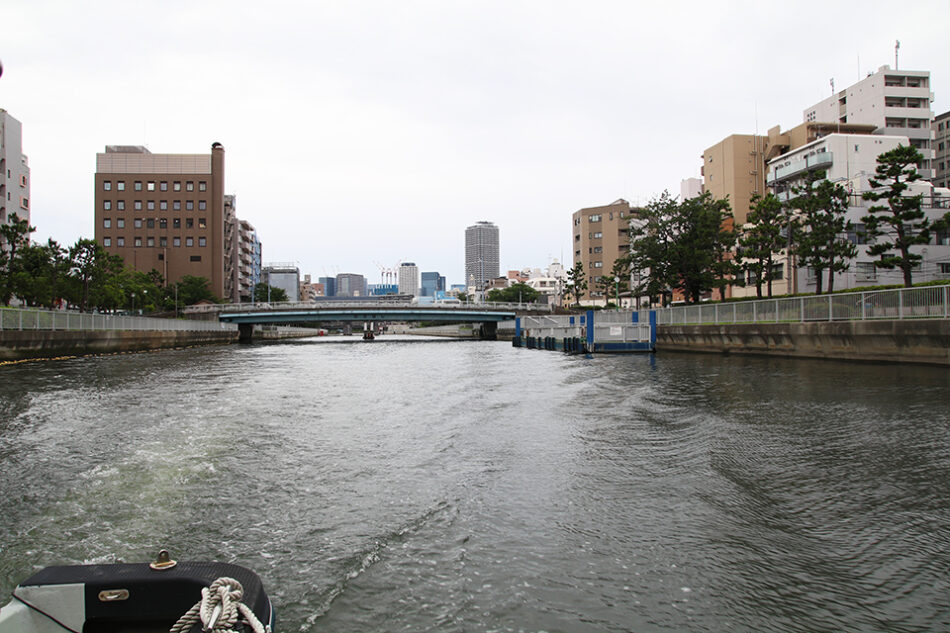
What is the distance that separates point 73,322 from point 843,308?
34.6 meters

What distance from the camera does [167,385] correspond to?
15617mm

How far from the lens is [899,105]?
59875 mm

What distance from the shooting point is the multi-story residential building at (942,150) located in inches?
2552

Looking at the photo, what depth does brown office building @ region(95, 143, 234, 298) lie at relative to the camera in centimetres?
8481

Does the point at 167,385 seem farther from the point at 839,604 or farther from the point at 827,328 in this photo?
the point at 827,328

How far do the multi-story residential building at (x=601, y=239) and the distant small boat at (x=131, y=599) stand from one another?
92.7 m

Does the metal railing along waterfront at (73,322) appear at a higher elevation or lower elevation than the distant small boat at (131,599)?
higher

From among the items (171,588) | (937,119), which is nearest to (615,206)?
(937,119)

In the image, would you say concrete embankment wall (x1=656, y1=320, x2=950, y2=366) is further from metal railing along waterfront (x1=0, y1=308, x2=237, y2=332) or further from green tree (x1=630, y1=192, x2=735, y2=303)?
metal railing along waterfront (x1=0, y1=308, x2=237, y2=332)

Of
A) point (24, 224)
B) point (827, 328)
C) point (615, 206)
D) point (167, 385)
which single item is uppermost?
point (615, 206)

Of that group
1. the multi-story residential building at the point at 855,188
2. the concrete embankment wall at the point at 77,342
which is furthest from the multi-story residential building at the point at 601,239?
the concrete embankment wall at the point at 77,342

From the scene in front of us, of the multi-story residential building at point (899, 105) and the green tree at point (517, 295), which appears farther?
the green tree at point (517, 295)

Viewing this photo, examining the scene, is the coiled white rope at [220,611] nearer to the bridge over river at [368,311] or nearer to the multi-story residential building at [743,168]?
the bridge over river at [368,311]

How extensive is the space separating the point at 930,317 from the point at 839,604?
17.3 meters
